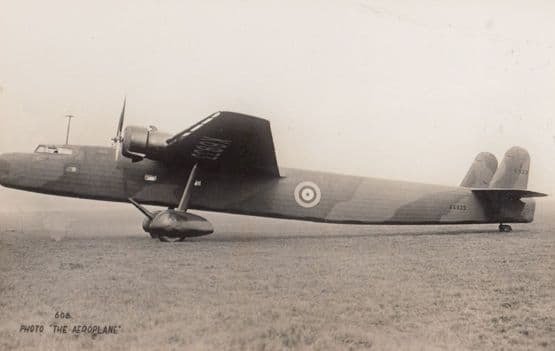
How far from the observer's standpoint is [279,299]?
4.54 meters

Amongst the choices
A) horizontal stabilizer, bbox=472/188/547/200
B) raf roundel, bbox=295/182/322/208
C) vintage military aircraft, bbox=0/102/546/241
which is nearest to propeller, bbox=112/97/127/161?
vintage military aircraft, bbox=0/102/546/241

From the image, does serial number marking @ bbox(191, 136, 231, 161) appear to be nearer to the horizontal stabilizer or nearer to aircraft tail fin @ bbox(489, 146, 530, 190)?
the horizontal stabilizer

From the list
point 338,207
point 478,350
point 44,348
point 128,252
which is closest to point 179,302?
point 44,348

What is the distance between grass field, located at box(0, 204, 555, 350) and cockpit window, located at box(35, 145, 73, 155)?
2.44m

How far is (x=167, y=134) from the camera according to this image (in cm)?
877

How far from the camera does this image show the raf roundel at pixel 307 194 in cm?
1029

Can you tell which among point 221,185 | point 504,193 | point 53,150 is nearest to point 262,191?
point 221,185

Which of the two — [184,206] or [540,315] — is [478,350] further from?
[184,206]

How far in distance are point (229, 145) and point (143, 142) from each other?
1609mm

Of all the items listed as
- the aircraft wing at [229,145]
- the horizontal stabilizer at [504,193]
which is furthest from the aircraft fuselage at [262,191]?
the aircraft wing at [229,145]

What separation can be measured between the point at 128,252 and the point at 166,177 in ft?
8.84

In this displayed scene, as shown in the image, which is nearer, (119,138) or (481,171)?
(119,138)

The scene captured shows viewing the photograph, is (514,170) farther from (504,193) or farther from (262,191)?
(262,191)

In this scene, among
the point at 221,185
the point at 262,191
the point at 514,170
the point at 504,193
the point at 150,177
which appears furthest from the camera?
the point at 514,170
